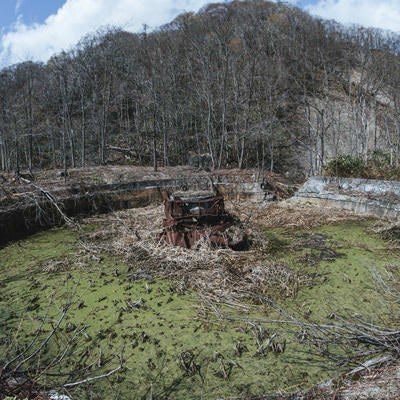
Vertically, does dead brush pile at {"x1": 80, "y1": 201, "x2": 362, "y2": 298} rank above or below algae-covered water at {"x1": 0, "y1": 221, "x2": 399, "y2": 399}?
above

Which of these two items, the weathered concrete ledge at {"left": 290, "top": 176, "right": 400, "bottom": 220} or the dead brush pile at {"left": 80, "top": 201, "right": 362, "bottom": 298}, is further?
the weathered concrete ledge at {"left": 290, "top": 176, "right": 400, "bottom": 220}

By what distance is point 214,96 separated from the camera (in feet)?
62.2

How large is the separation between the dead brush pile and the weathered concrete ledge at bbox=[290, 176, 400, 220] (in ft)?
2.08

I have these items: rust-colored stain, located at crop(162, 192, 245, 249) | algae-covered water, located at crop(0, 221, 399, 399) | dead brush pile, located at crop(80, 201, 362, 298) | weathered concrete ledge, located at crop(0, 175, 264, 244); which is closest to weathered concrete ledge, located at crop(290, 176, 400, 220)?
dead brush pile, located at crop(80, 201, 362, 298)

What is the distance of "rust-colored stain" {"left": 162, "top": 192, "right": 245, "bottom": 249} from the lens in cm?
582

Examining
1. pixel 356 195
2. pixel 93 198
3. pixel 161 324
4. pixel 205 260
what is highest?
pixel 93 198

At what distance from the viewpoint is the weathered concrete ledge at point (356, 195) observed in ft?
25.7

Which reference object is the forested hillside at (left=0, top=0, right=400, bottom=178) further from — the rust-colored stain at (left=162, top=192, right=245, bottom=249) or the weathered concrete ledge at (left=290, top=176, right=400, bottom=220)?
the rust-colored stain at (left=162, top=192, right=245, bottom=249)

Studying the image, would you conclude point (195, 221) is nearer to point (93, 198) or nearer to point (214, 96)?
point (93, 198)

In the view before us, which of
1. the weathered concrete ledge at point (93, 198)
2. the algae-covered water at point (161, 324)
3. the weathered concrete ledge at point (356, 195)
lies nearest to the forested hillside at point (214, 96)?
the weathered concrete ledge at point (93, 198)

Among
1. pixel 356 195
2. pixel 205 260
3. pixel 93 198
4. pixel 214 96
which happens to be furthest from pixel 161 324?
pixel 214 96

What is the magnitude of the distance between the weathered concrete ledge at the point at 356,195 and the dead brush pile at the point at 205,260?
0.63 meters

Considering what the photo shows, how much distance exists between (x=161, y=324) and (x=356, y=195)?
6.51 metres

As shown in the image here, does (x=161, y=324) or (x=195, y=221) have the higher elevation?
(x=195, y=221)
